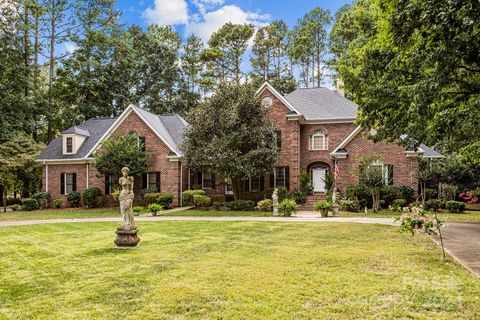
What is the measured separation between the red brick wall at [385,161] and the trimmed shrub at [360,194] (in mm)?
1030

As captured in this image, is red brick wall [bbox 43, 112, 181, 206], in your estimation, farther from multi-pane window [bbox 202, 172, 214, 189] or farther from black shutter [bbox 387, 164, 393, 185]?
black shutter [bbox 387, 164, 393, 185]

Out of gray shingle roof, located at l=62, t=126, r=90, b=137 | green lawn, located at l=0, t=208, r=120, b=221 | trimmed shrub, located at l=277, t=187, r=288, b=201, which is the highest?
gray shingle roof, located at l=62, t=126, r=90, b=137

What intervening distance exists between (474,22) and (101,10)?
38.0 m

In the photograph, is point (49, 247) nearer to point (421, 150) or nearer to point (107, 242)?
point (107, 242)

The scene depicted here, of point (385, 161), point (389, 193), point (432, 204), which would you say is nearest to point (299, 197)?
point (389, 193)

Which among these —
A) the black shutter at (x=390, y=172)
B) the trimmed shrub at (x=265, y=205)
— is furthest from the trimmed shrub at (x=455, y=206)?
the trimmed shrub at (x=265, y=205)

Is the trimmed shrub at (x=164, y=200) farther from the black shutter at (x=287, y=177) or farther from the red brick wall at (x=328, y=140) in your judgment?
the red brick wall at (x=328, y=140)

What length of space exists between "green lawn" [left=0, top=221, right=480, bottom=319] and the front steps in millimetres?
12199

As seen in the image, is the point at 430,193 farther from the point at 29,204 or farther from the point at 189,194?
the point at 29,204

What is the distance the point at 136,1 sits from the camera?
80.1ft

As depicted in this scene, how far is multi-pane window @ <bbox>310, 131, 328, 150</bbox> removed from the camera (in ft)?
87.8

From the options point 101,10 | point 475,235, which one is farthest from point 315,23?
point 475,235

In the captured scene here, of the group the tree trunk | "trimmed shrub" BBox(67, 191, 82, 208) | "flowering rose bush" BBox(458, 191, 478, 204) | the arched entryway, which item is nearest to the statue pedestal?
the arched entryway

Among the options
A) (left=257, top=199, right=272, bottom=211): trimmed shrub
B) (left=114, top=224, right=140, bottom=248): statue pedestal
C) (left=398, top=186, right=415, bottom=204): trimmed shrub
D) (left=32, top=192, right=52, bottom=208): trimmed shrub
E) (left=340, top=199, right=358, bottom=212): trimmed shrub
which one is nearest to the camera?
(left=114, top=224, right=140, bottom=248): statue pedestal
